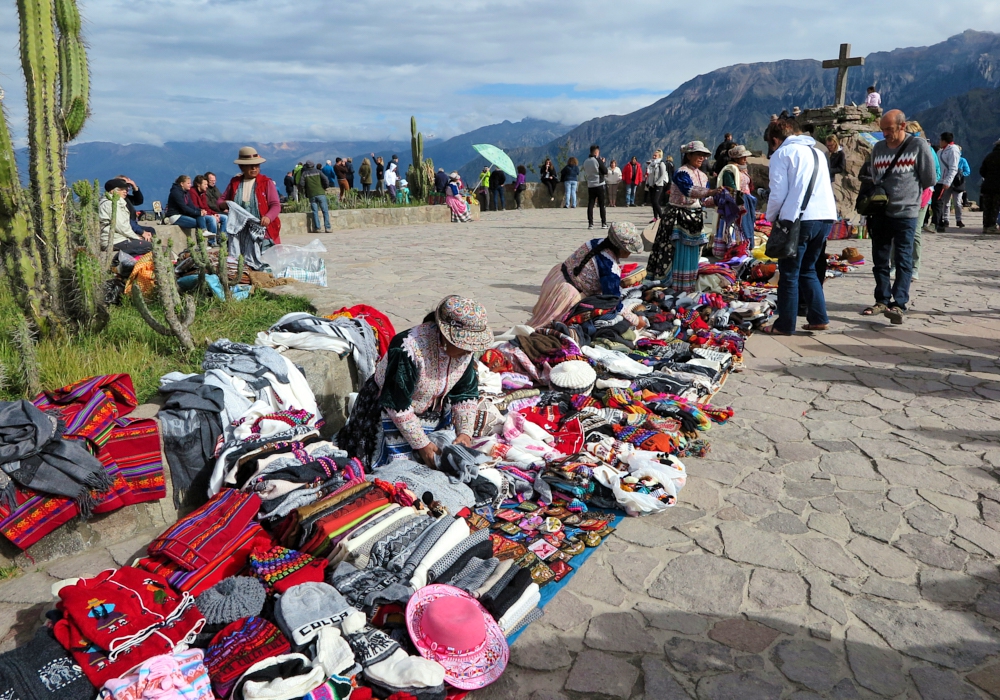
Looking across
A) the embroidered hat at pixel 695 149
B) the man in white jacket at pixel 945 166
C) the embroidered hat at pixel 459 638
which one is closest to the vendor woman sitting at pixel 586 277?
the embroidered hat at pixel 695 149

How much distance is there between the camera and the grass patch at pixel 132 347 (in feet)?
13.8

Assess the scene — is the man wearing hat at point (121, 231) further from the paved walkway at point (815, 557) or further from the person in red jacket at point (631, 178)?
the person in red jacket at point (631, 178)

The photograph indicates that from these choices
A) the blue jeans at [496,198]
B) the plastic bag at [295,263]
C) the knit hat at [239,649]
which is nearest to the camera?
the knit hat at [239,649]

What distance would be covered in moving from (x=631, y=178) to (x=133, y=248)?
18.1 meters

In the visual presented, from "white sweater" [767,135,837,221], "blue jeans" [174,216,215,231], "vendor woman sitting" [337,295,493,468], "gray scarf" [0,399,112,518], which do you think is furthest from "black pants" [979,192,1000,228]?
"gray scarf" [0,399,112,518]

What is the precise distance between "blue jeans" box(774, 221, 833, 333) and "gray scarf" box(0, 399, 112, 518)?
19.3 ft

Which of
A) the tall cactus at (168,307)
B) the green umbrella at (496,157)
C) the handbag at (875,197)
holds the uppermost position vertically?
the green umbrella at (496,157)

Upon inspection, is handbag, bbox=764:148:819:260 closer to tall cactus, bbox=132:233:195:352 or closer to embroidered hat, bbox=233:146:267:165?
tall cactus, bbox=132:233:195:352

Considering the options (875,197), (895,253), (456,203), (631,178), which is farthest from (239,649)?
(631,178)

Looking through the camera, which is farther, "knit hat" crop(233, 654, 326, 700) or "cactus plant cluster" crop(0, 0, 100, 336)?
"cactus plant cluster" crop(0, 0, 100, 336)

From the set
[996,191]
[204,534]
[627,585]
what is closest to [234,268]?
[204,534]

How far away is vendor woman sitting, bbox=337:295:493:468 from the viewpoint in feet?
11.5

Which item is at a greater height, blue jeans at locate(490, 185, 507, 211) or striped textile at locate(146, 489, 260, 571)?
blue jeans at locate(490, 185, 507, 211)

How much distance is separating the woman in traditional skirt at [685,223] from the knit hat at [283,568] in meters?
5.56
